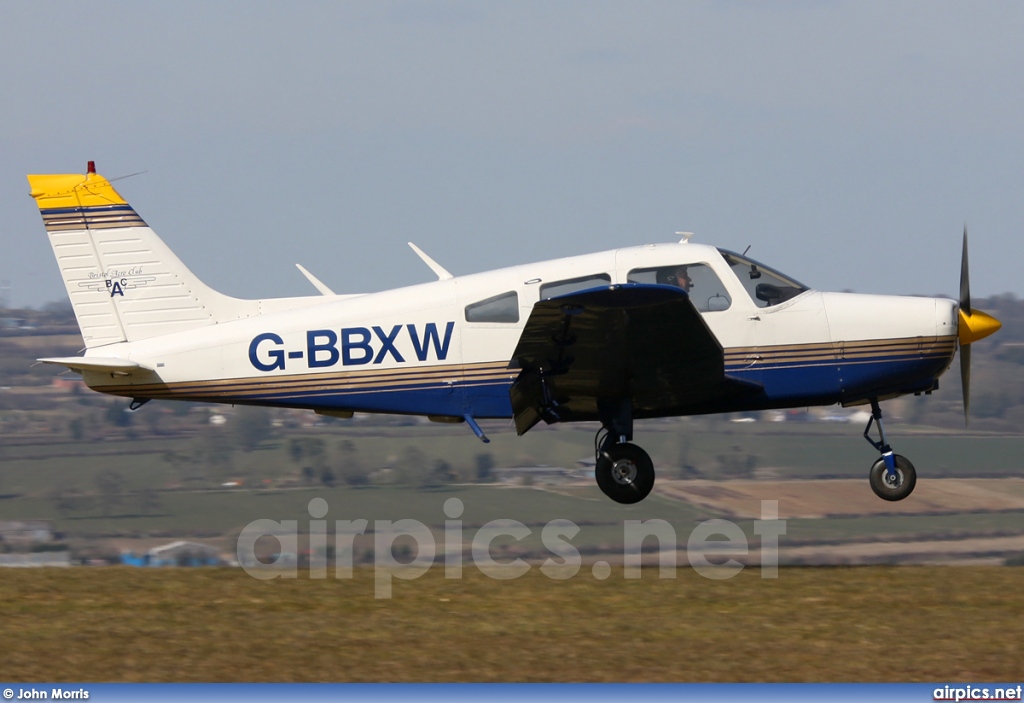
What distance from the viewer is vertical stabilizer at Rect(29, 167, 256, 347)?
10.4 m

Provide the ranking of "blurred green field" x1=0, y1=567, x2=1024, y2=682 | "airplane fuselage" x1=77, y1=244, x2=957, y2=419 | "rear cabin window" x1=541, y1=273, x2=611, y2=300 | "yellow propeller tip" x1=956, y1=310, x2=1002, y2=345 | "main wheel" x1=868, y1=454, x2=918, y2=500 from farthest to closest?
"main wheel" x1=868, y1=454, x2=918, y2=500 → "yellow propeller tip" x1=956, y1=310, x2=1002, y2=345 → "airplane fuselage" x1=77, y1=244, x2=957, y2=419 → "rear cabin window" x1=541, y1=273, x2=611, y2=300 → "blurred green field" x1=0, y1=567, x2=1024, y2=682

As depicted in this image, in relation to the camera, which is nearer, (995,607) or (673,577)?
(995,607)

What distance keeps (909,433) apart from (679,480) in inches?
222

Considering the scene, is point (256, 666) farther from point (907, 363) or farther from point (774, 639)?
point (907, 363)

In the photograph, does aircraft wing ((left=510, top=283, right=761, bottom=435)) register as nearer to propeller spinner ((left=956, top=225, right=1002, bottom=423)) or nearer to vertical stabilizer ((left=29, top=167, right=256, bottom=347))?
propeller spinner ((left=956, top=225, right=1002, bottom=423))

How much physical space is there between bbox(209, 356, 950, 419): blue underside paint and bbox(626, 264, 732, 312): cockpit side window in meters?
0.56

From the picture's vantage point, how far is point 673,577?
8.46 metres

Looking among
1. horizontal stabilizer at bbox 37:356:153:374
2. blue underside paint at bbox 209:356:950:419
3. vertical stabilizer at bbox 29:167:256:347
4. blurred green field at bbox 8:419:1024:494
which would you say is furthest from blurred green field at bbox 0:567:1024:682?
blurred green field at bbox 8:419:1024:494

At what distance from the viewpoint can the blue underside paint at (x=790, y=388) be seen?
31.3 feet

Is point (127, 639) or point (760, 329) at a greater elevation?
point (760, 329)

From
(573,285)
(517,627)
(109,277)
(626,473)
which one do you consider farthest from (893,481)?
(109,277)

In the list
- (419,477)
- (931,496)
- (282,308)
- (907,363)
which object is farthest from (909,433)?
(282,308)

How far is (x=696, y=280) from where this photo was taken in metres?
9.32

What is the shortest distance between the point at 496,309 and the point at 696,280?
62.5 inches
